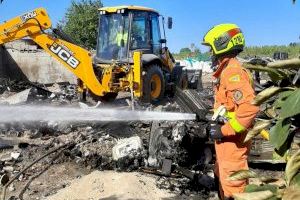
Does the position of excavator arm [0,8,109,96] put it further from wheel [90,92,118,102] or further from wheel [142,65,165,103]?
wheel [142,65,165,103]

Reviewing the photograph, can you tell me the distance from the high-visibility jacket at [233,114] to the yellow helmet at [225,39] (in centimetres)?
10

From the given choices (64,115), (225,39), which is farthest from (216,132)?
(64,115)

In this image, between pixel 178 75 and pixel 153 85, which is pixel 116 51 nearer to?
pixel 153 85

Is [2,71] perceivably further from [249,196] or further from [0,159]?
[249,196]

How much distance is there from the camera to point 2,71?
20.3m

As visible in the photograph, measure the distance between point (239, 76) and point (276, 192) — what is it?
287 cm

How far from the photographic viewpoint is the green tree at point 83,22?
39.1 m

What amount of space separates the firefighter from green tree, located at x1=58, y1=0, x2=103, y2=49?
33.8 meters

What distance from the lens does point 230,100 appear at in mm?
4195

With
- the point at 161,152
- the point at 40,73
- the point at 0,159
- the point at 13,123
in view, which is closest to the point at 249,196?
the point at 161,152

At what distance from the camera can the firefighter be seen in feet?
13.3

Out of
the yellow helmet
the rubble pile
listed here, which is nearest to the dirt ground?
the rubble pile

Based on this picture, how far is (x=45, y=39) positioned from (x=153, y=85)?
3.26 metres

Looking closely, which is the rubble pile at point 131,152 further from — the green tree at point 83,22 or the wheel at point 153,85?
the green tree at point 83,22
